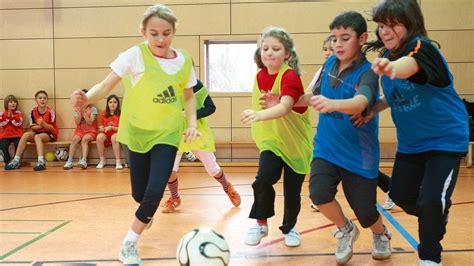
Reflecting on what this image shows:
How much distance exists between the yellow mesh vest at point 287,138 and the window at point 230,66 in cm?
566

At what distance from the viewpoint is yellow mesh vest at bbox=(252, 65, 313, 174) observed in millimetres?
3266

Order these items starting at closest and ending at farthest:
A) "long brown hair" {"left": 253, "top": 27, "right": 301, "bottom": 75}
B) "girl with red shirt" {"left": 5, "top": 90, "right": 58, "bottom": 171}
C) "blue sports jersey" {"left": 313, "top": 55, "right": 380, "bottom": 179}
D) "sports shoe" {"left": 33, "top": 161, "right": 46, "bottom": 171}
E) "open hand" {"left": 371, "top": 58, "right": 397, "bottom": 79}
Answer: "open hand" {"left": 371, "top": 58, "right": 397, "bottom": 79}
"blue sports jersey" {"left": 313, "top": 55, "right": 380, "bottom": 179}
"long brown hair" {"left": 253, "top": 27, "right": 301, "bottom": 75}
"sports shoe" {"left": 33, "top": 161, "right": 46, "bottom": 171}
"girl with red shirt" {"left": 5, "top": 90, "right": 58, "bottom": 171}

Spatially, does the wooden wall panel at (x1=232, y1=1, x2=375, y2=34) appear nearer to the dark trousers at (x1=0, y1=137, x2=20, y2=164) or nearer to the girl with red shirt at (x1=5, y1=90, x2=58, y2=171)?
the girl with red shirt at (x1=5, y1=90, x2=58, y2=171)

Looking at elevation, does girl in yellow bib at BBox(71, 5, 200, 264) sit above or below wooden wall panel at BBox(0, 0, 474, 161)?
below

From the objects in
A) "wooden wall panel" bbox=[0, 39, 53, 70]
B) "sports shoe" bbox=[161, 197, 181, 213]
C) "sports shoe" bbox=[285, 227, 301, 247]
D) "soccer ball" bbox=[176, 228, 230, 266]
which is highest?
"wooden wall panel" bbox=[0, 39, 53, 70]

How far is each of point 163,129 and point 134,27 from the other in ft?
21.5

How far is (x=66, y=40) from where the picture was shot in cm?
917

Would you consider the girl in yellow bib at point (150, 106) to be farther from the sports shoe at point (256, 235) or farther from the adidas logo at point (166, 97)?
the sports shoe at point (256, 235)

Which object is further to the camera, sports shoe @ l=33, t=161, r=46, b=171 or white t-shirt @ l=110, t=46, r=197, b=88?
sports shoe @ l=33, t=161, r=46, b=171

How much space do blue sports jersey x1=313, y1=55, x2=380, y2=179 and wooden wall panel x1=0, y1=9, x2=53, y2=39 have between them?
7.88 metres

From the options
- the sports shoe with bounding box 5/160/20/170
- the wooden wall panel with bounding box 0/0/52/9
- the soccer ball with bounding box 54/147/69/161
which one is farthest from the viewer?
the wooden wall panel with bounding box 0/0/52/9

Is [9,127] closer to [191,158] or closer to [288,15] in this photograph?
[191,158]

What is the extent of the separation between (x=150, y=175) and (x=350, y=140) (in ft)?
4.11

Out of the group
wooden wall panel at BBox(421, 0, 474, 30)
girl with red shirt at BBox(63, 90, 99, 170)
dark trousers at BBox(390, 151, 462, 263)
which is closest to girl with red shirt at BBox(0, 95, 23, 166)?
girl with red shirt at BBox(63, 90, 99, 170)
